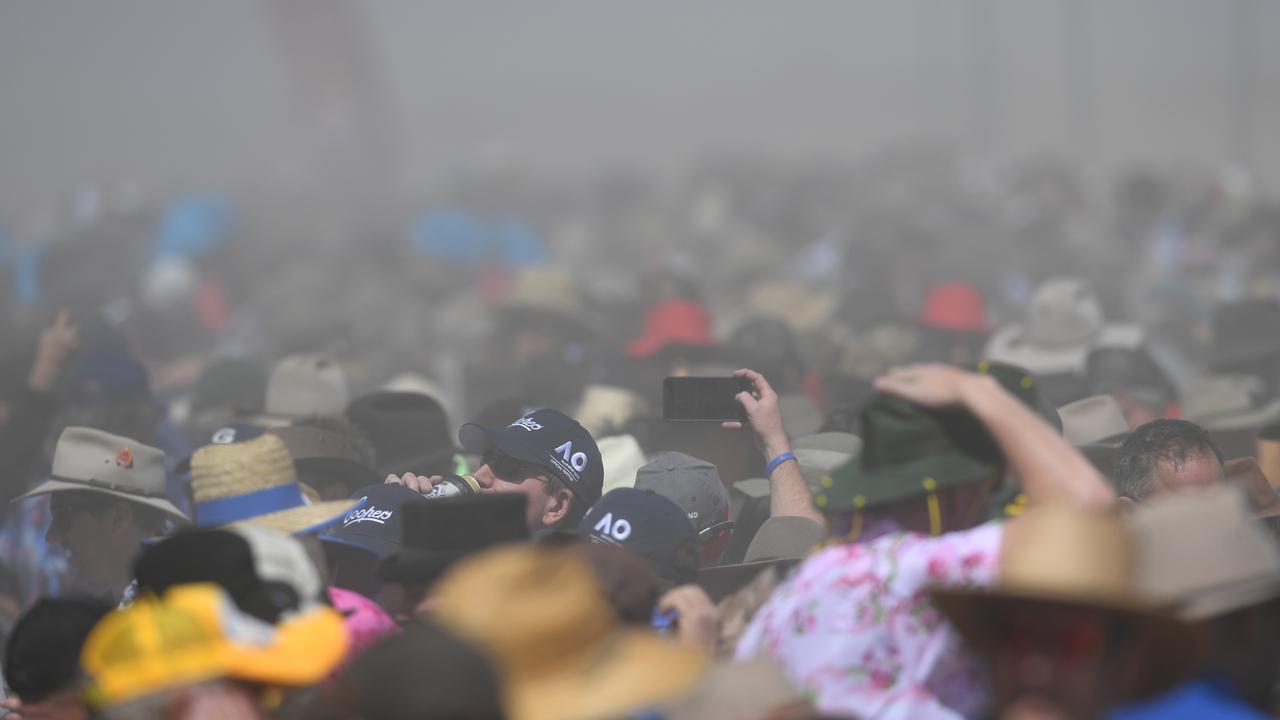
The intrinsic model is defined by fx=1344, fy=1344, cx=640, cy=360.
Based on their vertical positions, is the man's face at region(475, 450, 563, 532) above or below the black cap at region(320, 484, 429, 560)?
below

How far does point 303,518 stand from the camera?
14.6ft

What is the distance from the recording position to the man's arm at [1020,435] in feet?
9.95

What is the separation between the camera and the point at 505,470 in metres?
4.73

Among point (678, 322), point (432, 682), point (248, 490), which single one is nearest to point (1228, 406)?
point (678, 322)

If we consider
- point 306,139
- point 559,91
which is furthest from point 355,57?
point 559,91

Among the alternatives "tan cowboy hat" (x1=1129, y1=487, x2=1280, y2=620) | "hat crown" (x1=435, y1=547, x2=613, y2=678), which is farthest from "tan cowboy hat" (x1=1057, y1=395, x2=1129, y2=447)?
"hat crown" (x1=435, y1=547, x2=613, y2=678)

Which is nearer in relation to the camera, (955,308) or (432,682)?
(432,682)

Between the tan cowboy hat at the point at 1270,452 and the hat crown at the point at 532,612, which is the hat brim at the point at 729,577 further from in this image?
the tan cowboy hat at the point at 1270,452

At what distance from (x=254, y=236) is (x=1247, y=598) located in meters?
17.0

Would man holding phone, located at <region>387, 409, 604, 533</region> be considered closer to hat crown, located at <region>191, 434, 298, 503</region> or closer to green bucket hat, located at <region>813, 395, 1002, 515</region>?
hat crown, located at <region>191, 434, 298, 503</region>

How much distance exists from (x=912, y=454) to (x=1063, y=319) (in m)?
5.86

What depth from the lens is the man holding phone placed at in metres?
4.70

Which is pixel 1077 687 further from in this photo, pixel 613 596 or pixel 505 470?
pixel 505 470

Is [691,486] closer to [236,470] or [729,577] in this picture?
[729,577]
